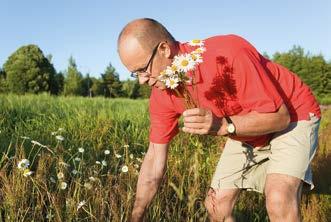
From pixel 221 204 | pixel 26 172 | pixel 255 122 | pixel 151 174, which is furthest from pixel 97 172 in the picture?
pixel 255 122

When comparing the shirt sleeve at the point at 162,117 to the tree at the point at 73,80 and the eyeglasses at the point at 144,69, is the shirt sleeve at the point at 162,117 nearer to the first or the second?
the eyeglasses at the point at 144,69

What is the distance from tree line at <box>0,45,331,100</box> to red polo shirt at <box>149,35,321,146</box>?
31130mm

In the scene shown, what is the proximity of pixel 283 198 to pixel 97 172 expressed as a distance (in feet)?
4.86

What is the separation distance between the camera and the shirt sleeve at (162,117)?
2862 millimetres

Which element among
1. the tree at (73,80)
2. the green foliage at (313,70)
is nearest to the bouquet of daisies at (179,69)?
the tree at (73,80)

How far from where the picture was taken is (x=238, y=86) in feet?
8.00

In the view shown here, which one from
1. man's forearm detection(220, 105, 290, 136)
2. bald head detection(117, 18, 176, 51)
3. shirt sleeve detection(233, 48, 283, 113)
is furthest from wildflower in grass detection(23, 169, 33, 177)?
shirt sleeve detection(233, 48, 283, 113)

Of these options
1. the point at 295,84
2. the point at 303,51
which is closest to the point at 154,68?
the point at 295,84

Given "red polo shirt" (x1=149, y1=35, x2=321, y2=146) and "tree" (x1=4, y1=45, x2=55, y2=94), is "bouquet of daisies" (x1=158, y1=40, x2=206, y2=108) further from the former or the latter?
"tree" (x1=4, y1=45, x2=55, y2=94)

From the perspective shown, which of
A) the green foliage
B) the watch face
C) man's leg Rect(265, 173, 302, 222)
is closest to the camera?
the watch face

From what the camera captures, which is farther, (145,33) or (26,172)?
(26,172)

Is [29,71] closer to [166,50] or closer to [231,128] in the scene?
[166,50]

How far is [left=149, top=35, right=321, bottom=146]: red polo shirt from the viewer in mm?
2383

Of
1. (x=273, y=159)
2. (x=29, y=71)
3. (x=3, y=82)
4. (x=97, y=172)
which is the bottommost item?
(x=97, y=172)
